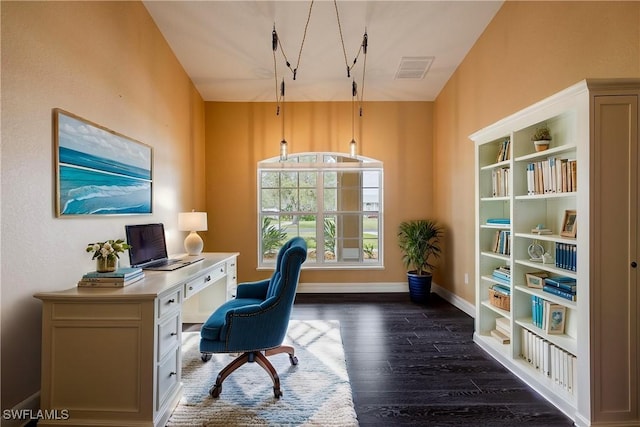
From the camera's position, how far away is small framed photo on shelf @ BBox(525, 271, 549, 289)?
241 cm

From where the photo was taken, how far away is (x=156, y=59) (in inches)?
130

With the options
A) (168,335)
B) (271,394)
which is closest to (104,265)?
(168,335)

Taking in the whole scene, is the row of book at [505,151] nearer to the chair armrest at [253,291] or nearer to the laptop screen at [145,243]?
the chair armrest at [253,291]

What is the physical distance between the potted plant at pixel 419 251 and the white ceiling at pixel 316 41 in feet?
6.71

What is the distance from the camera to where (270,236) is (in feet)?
16.2

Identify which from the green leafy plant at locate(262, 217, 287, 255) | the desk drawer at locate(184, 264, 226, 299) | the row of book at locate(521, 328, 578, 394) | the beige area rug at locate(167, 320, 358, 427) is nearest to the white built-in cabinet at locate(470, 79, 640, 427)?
the row of book at locate(521, 328, 578, 394)

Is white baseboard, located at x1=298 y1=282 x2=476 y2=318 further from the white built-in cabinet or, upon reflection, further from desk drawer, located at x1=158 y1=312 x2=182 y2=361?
desk drawer, located at x1=158 y1=312 x2=182 y2=361

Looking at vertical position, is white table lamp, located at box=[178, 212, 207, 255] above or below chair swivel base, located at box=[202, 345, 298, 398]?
above

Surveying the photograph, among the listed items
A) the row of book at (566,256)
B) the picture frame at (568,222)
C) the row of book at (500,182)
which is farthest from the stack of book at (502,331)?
the row of book at (500,182)

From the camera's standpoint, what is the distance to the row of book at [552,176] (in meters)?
2.05

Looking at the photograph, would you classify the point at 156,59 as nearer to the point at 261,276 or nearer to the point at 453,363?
the point at 261,276

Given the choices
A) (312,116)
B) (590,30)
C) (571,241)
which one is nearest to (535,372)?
(571,241)

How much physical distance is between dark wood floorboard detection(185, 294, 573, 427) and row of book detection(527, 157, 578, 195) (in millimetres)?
1477

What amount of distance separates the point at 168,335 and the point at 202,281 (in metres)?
0.75
